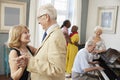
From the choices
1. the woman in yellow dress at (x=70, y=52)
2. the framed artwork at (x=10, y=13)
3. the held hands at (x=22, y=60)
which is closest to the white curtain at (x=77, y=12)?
the woman in yellow dress at (x=70, y=52)

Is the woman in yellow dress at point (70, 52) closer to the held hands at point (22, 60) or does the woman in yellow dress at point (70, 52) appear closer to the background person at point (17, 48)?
the background person at point (17, 48)

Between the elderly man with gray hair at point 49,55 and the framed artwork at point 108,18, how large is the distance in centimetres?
500

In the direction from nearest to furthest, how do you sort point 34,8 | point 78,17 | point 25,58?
point 25,58
point 34,8
point 78,17

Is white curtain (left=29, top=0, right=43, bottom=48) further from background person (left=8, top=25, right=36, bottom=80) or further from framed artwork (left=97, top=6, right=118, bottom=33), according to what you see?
background person (left=8, top=25, right=36, bottom=80)

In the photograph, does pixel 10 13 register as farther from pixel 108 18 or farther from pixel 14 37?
pixel 14 37

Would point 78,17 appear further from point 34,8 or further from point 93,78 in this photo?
point 93,78

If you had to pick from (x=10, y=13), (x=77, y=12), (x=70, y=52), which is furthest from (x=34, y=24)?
(x=77, y=12)

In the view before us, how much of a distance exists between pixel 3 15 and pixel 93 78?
10.1 ft

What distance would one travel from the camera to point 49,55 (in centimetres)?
152

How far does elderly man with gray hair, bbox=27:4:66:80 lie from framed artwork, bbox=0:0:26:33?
11.9ft

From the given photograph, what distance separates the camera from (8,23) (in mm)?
5078

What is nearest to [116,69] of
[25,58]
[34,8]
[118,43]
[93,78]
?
[93,78]

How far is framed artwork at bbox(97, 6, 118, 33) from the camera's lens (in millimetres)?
6262

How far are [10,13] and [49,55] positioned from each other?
386 cm
